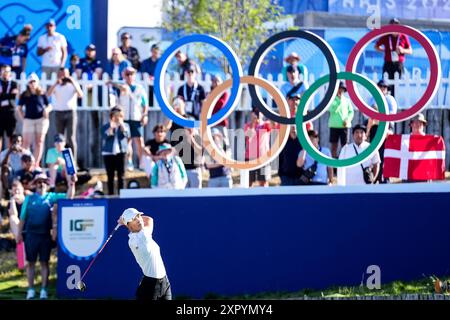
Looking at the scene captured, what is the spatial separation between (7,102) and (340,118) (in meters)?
5.02

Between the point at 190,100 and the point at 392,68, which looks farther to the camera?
the point at 392,68

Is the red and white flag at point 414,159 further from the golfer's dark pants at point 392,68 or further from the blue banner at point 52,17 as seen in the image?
the blue banner at point 52,17

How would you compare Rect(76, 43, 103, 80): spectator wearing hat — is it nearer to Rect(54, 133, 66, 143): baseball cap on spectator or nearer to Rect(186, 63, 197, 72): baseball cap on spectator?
Rect(186, 63, 197, 72): baseball cap on spectator

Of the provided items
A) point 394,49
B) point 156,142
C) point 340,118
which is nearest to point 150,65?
point 156,142

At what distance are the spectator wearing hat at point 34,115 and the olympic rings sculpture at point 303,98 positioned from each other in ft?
10.0

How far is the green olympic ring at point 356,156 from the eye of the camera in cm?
1416

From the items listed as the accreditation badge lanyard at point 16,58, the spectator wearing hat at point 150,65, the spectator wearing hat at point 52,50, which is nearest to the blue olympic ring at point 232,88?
the spectator wearing hat at point 52,50

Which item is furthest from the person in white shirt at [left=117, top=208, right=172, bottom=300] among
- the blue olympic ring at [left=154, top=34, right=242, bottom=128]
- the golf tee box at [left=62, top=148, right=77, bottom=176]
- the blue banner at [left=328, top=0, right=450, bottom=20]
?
the blue banner at [left=328, top=0, right=450, bottom=20]

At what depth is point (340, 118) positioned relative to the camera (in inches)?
662

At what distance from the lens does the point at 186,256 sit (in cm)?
1419

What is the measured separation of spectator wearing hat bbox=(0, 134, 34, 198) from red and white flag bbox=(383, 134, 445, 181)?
5256 millimetres

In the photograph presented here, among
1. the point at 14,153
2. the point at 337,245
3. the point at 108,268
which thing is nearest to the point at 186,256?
the point at 108,268

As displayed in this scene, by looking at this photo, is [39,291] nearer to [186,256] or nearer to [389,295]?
[186,256]

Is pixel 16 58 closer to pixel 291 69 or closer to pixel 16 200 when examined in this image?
pixel 16 200
